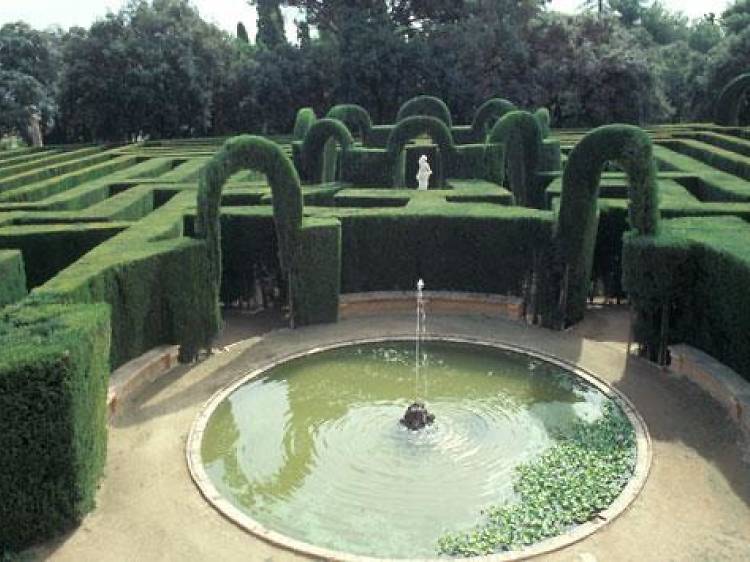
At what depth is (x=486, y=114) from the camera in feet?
112

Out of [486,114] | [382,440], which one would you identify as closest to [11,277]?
[382,440]

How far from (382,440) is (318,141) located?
17.0 metres

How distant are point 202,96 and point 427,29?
1707 cm

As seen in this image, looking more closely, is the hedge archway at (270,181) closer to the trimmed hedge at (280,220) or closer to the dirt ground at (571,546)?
the trimmed hedge at (280,220)

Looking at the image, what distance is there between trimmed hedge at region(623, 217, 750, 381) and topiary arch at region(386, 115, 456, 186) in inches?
530

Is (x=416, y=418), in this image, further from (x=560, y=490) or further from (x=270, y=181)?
(x=270, y=181)

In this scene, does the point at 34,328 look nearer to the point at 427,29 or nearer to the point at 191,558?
the point at 191,558

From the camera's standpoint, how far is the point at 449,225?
61.9ft

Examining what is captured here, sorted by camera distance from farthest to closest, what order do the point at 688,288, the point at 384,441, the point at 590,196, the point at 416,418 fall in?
the point at 590,196
the point at 688,288
the point at 416,418
the point at 384,441

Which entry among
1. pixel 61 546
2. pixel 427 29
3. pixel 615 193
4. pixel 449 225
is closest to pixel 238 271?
pixel 449 225

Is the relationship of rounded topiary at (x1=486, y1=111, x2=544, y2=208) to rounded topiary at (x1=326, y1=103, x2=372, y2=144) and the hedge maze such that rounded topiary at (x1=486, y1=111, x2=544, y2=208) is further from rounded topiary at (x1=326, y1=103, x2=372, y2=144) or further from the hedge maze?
rounded topiary at (x1=326, y1=103, x2=372, y2=144)

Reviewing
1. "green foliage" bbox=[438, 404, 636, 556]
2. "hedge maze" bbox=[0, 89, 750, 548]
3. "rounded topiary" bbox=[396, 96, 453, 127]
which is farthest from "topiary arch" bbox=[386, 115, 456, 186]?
"green foliage" bbox=[438, 404, 636, 556]

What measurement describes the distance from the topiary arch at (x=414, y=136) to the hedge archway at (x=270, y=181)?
1129 cm

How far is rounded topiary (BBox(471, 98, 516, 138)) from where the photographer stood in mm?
33312
